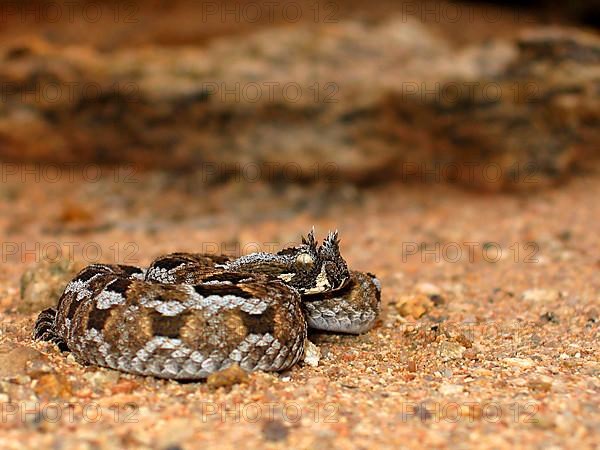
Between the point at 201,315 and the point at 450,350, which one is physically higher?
the point at 201,315

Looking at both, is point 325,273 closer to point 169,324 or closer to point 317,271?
point 317,271

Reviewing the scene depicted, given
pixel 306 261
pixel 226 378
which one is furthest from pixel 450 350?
pixel 226 378

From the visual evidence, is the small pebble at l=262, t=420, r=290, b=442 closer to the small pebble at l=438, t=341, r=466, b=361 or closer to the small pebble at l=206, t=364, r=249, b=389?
the small pebble at l=206, t=364, r=249, b=389

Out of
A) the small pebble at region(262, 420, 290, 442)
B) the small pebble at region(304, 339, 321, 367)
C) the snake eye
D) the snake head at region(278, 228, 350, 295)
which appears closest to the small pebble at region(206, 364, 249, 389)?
the small pebble at region(262, 420, 290, 442)

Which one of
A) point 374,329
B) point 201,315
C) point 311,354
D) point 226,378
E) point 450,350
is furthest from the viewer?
Result: point 374,329

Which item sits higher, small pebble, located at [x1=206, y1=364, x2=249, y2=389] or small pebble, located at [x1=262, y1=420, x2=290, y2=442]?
small pebble, located at [x1=206, y1=364, x2=249, y2=389]
